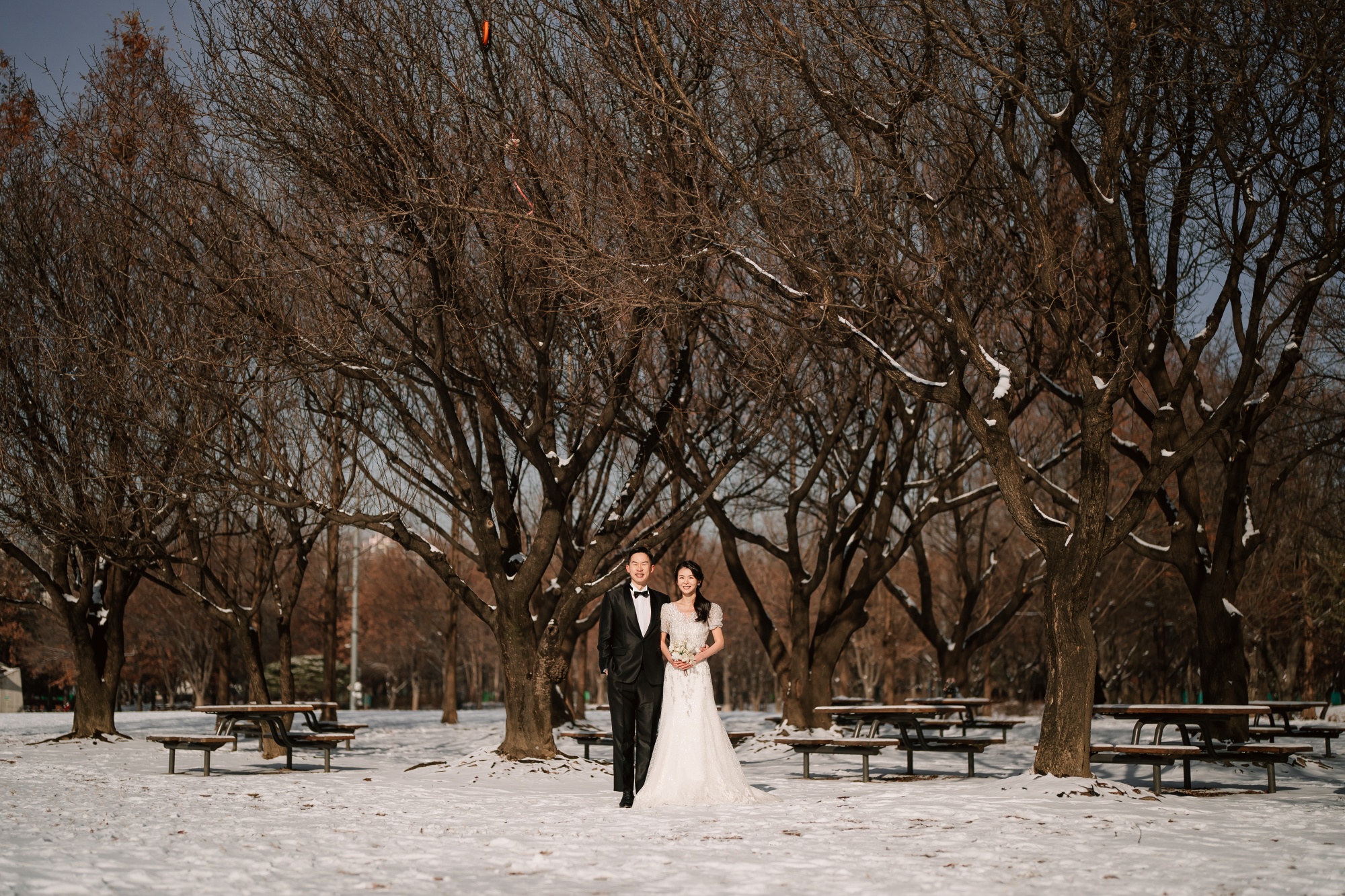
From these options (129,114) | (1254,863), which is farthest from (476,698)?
(1254,863)

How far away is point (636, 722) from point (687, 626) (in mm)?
969

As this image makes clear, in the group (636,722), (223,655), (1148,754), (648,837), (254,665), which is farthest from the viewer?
(223,655)

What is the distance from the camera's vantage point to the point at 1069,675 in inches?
438

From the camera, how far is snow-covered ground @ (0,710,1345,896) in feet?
20.8

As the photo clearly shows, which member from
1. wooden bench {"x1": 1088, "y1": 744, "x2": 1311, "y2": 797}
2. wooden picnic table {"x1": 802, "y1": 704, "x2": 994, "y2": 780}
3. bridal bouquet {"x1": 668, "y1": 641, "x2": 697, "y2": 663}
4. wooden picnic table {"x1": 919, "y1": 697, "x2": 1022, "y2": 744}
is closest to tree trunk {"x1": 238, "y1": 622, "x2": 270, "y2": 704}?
wooden picnic table {"x1": 802, "y1": 704, "x2": 994, "y2": 780}

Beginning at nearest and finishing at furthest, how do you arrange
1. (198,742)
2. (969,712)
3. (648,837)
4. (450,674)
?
(648,837)
(198,742)
(969,712)
(450,674)

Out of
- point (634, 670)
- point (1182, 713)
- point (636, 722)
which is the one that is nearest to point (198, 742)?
point (636, 722)

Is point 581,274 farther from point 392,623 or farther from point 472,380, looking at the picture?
point 392,623

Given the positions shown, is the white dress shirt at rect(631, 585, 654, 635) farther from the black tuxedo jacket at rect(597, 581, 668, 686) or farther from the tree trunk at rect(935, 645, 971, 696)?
the tree trunk at rect(935, 645, 971, 696)

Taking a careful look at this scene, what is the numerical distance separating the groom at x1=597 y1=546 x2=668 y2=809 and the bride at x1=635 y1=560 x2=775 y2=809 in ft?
0.40

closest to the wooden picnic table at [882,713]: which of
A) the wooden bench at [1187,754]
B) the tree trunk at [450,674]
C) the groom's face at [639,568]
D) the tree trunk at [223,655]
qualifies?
the wooden bench at [1187,754]

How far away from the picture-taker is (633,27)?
39.9ft

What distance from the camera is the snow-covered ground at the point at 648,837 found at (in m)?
6.35

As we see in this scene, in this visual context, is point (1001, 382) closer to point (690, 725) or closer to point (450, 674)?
point (690, 725)
